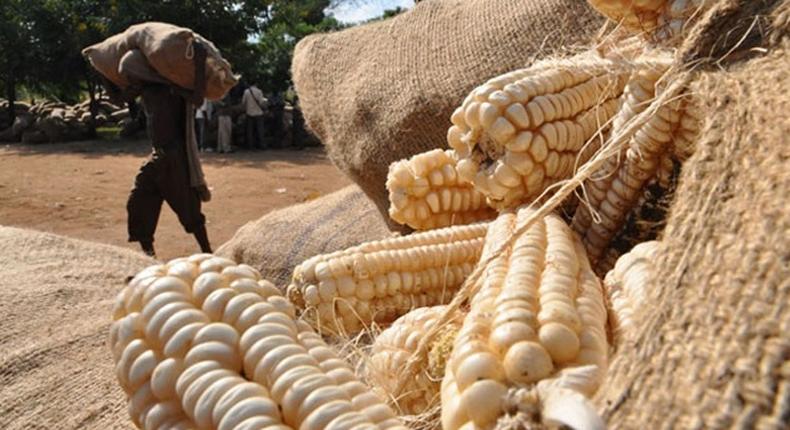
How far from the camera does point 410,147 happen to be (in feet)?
6.66

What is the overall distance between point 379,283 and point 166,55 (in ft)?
8.09

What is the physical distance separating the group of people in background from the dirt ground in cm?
47

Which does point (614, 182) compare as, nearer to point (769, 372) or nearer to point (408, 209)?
point (408, 209)

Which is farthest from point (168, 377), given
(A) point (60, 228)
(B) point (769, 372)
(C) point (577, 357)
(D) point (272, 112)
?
(D) point (272, 112)

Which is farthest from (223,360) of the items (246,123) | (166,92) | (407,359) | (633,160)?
(246,123)

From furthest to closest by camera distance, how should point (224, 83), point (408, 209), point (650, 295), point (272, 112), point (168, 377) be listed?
point (272, 112), point (224, 83), point (408, 209), point (168, 377), point (650, 295)

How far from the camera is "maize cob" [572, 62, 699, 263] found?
970 millimetres

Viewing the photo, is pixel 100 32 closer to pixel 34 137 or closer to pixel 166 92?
pixel 34 137

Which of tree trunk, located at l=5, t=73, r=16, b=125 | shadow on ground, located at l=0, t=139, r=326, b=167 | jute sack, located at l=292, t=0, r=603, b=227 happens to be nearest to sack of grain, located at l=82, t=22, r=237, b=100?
jute sack, located at l=292, t=0, r=603, b=227

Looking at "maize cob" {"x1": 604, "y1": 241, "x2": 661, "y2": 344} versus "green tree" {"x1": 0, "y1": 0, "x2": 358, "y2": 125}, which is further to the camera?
"green tree" {"x1": 0, "y1": 0, "x2": 358, "y2": 125}

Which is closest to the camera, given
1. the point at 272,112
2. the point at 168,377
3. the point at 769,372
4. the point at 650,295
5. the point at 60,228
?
the point at 769,372

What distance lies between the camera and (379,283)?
123 centimetres

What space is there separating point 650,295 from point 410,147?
1540 millimetres

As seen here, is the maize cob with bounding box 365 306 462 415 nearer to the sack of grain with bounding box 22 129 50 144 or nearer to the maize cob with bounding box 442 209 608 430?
the maize cob with bounding box 442 209 608 430
